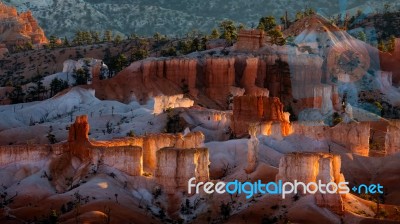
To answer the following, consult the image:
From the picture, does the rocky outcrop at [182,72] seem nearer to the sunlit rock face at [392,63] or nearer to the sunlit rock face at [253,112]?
the sunlit rock face at [392,63]

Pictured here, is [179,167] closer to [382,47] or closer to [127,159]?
[127,159]

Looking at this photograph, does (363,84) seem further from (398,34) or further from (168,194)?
(168,194)

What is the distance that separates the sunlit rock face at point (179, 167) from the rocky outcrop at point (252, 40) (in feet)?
194

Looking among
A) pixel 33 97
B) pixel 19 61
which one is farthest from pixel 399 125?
pixel 19 61

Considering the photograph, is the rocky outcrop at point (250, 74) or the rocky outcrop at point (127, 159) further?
the rocky outcrop at point (250, 74)

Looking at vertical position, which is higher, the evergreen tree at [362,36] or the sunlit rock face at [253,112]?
the evergreen tree at [362,36]

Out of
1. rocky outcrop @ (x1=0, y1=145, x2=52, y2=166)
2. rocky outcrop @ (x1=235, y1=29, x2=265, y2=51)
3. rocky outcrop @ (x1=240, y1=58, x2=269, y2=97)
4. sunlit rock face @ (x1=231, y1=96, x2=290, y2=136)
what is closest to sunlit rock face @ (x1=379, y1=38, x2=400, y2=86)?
rocky outcrop @ (x1=235, y1=29, x2=265, y2=51)

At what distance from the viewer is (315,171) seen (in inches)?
2820

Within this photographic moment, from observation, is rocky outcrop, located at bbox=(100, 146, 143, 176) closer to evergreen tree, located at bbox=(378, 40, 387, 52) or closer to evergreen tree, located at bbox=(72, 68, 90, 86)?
evergreen tree, located at bbox=(72, 68, 90, 86)

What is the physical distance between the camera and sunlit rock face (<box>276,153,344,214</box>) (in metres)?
70.1

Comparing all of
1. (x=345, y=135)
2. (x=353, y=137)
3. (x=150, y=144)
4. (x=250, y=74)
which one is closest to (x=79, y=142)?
(x=150, y=144)

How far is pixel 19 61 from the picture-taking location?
174m

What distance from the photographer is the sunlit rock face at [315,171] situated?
7012cm

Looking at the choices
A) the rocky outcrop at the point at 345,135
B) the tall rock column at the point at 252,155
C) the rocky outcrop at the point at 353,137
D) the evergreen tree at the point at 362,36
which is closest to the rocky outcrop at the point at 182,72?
the evergreen tree at the point at 362,36
